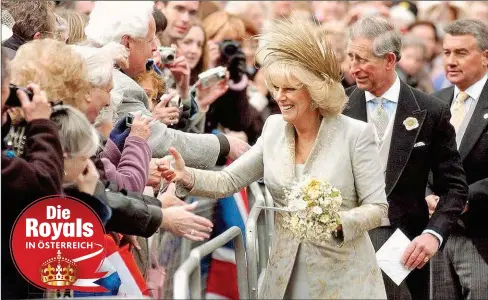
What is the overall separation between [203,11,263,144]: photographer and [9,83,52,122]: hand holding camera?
4093mm

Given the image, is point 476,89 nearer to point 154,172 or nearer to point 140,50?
point 140,50

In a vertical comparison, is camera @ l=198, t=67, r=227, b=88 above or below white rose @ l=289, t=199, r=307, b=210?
above

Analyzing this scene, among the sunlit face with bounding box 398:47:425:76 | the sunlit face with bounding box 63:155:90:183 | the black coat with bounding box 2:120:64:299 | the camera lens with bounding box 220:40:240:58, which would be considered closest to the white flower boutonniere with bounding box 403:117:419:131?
the sunlit face with bounding box 63:155:90:183

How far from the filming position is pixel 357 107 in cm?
700

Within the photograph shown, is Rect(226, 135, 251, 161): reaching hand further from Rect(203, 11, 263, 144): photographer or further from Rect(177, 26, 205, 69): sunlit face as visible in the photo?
Rect(177, 26, 205, 69): sunlit face

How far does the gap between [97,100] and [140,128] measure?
40cm

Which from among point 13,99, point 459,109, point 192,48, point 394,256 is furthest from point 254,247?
point 192,48

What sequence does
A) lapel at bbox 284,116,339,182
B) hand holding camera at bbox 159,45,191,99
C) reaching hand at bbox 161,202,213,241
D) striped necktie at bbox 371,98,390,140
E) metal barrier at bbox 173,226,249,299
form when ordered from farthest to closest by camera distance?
hand holding camera at bbox 159,45,191,99 < striped necktie at bbox 371,98,390,140 < lapel at bbox 284,116,339,182 < reaching hand at bbox 161,202,213,241 < metal barrier at bbox 173,226,249,299

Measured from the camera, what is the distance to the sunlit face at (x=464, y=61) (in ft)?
26.3

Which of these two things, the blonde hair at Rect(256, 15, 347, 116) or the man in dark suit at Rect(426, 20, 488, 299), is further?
the man in dark suit at Rect(426, 20, 488, 299)

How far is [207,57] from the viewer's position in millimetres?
9117

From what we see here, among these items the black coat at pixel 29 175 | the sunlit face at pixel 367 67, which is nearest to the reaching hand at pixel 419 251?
the sunlit face at pixel 367 67

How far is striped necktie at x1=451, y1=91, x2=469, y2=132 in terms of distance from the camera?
7945mm

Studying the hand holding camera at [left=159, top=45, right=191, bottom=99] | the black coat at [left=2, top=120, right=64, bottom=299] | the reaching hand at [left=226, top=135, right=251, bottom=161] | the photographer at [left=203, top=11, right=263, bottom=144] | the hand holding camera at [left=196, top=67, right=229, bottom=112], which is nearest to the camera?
the black coat at [left=2, top=120, right=64, bottom=299]
